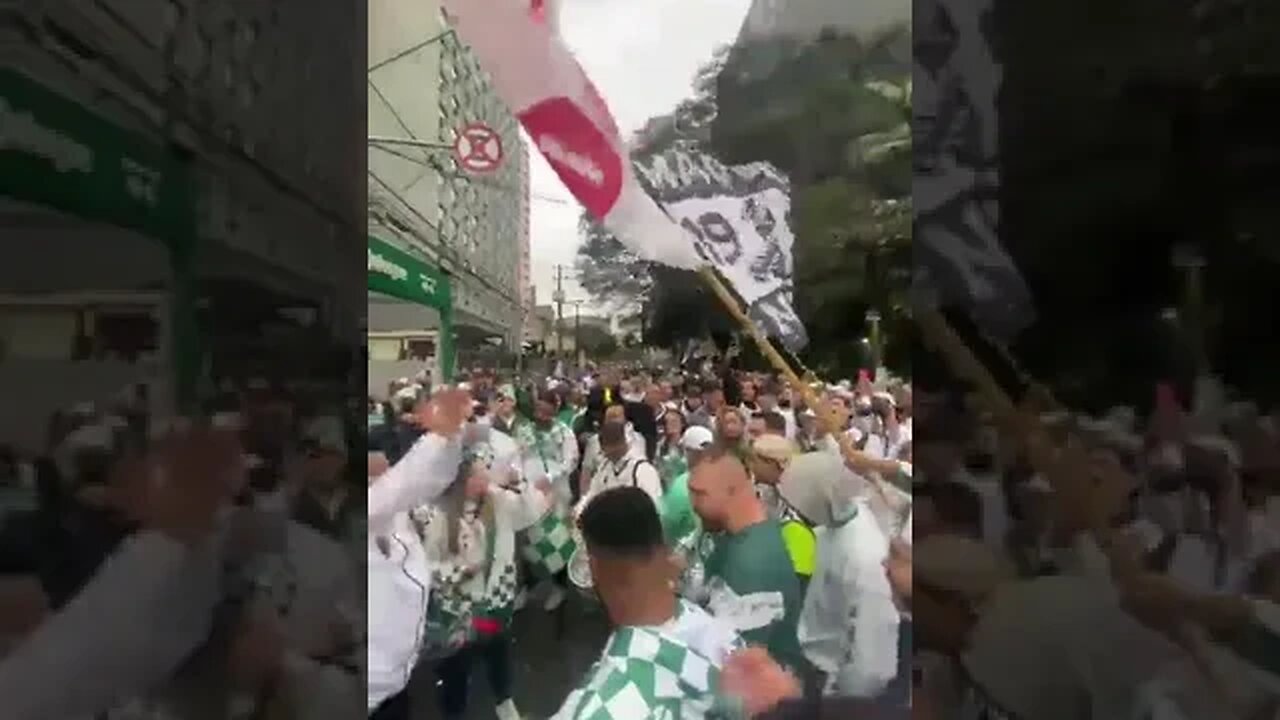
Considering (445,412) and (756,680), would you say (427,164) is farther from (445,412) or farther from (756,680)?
(756,680)

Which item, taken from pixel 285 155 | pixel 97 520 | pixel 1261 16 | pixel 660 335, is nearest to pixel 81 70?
pixel 285 155

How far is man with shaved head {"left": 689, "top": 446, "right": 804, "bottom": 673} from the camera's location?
119 cm

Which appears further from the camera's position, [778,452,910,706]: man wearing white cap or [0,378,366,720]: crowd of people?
[778,452,910,706]: man wearing white cap

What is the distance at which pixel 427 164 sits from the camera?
3.64 feet

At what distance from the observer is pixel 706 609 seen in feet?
3.90

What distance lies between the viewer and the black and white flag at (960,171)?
1179 mm

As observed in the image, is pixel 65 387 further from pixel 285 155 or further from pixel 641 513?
pixel 641 513

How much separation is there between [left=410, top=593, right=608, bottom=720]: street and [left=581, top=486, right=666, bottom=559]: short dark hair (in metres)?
0.05

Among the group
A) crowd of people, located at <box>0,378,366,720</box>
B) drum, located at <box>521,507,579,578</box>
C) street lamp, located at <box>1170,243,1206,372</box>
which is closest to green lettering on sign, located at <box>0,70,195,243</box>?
crowd of people, located at <box>0,378,366,720</box>

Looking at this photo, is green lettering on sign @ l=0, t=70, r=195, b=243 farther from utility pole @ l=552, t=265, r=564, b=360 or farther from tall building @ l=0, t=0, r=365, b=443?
utility pole @ l=552, t=265, r=564, b=360

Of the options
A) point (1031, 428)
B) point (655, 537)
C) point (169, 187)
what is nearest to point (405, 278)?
point (169, 187)

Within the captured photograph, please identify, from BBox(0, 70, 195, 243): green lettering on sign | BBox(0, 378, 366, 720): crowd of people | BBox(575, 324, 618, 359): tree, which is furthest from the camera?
BBox(575, 324, 618, 359): tree

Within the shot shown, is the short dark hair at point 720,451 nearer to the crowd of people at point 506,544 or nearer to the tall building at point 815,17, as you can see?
the crowd of people at point 506,544

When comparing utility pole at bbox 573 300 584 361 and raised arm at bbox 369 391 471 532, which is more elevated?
utility pole at bbox 573 300 584 361
